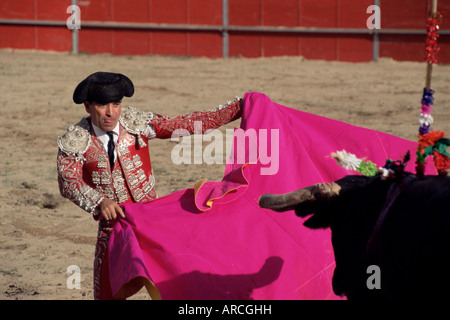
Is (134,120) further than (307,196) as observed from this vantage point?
Yes

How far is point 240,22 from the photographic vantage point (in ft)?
40.5

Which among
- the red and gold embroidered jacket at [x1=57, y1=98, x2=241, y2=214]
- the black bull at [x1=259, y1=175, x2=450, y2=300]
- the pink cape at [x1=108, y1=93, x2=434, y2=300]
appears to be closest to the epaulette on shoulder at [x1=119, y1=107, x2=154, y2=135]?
the red and gold embroidered jacket at [x1=57, y1=98, x2=241, y2=214]

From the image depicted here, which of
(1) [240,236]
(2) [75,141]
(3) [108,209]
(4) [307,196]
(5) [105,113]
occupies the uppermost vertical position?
(5) [105,113]

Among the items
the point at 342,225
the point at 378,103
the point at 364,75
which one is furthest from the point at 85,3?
the point at 342,225

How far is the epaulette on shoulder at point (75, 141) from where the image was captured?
302cm

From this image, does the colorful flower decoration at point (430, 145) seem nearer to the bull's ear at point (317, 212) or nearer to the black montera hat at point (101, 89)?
the bull's ear at point (317, 212)

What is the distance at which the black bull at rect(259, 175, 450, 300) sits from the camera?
1979mm

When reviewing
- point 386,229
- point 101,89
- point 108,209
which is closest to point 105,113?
point 101,89

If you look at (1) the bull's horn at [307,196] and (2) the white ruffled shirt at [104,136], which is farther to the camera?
(2) the white ruffled shirt at [104,136]

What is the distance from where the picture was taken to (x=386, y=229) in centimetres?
214

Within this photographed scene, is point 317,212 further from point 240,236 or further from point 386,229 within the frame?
point 240,236

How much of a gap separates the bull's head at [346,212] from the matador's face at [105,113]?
0.92m

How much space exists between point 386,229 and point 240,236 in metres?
1.03

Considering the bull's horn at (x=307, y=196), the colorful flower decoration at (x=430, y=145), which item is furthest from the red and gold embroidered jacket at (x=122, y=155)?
the colorful flower decoration at (x=430, y=145)
